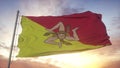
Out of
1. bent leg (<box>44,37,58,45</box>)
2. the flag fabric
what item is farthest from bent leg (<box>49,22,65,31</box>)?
bent leg (<box>44,37,58,45</box>)

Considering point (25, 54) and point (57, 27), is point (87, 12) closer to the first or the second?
point (57, 27)

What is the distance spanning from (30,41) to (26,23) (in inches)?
57.7

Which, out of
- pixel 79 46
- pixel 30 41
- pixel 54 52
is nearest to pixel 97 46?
pixel 79 46

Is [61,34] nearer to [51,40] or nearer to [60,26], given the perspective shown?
[60,26]

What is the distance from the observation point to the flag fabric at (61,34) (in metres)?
26.2

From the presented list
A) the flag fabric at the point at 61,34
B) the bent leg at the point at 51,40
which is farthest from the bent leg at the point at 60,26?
the bent leg at the point at 51,40

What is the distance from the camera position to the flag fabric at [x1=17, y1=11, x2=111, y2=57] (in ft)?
86.0

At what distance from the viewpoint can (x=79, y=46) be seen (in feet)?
87.8

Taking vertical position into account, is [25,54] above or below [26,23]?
below

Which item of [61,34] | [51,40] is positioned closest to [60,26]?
[61,34]

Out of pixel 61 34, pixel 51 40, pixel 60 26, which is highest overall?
pixel 60 26

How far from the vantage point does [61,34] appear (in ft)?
89.0

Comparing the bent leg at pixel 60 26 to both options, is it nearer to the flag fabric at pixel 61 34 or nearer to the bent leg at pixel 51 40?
the flag fabric at pixel 61 34

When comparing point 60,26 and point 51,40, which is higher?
point 60,26
